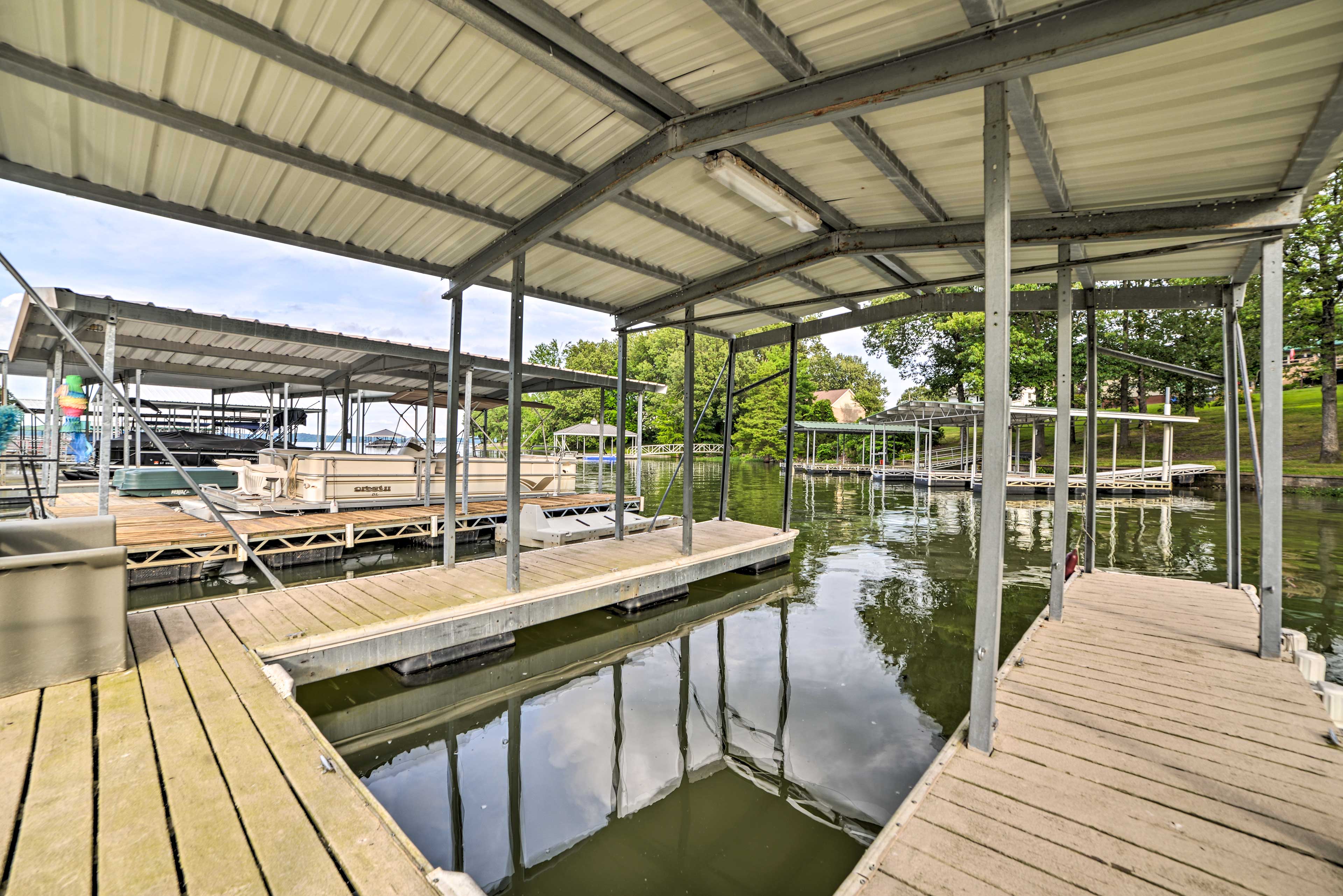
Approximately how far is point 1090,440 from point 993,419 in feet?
16.4

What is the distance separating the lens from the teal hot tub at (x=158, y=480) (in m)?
13.9

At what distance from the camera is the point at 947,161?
11.9 feet

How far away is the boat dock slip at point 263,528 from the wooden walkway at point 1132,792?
765 cm

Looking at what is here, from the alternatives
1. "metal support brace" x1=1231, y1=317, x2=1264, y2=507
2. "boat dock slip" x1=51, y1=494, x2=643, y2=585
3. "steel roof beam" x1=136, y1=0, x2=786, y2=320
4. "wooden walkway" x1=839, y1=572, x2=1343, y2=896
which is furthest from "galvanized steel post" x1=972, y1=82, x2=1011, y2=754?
"boat dock slip" x1=51, y1=494, x2=643, y2=585

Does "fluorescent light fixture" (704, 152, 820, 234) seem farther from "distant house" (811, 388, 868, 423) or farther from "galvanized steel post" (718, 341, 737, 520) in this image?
"distant house" (811, 388, 868, 423)

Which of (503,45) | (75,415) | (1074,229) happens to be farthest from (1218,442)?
(75,415)

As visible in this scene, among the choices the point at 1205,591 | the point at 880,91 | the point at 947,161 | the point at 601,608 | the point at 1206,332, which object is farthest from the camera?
the point at 1206,332

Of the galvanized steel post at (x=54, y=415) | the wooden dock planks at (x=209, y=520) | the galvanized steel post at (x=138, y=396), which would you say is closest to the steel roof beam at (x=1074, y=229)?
the wooden dock planks at (x=209, y=520)

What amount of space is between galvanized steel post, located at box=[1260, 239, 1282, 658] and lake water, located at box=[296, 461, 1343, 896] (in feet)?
6.02

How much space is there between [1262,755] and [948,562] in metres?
7.74

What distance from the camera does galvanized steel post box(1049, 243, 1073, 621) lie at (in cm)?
461

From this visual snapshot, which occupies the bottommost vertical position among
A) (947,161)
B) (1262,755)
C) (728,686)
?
(728,686)

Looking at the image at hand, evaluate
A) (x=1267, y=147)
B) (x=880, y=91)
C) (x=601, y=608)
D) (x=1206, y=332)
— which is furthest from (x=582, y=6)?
(x=1206, y=332)

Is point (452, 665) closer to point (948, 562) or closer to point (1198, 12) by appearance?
point (1198, 12)
